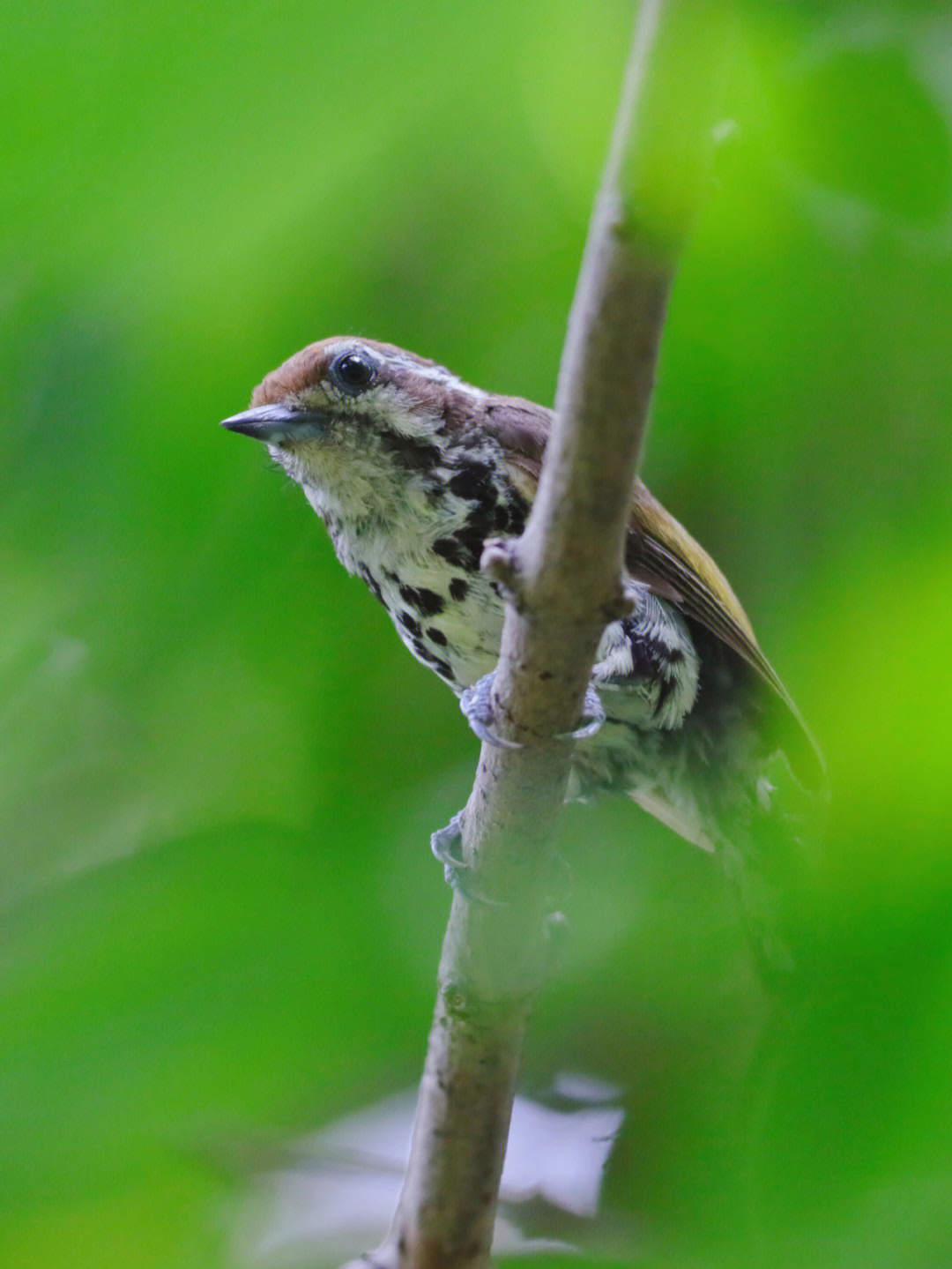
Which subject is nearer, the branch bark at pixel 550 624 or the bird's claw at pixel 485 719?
the branch bark at pixel 550 624

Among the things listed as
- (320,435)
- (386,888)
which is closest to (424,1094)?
(386,888)

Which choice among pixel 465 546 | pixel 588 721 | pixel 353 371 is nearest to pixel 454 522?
pixel 465 546

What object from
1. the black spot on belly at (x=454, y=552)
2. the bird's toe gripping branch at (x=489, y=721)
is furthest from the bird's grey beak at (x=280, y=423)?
the bird's toe gripping branch at (x=489, y=721)

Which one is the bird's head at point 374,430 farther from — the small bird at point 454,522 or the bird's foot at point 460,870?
the bird's foot at point 460,870

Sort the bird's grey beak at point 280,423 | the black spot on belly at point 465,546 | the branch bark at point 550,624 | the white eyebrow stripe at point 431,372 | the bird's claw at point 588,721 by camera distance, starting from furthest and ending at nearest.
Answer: the black spot on belly at point 465,546
the white eyebrow stripe at point 431,372
the bird's grey beak at point 280,423
the bird's claw at point 588,721
the branch bark at point 550,624

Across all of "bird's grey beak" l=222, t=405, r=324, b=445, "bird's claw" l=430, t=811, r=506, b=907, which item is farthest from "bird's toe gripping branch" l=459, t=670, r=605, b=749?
"bird's grey beak" l=222, t=405, r=324, b=445

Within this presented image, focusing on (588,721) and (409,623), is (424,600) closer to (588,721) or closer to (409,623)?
(409,623)

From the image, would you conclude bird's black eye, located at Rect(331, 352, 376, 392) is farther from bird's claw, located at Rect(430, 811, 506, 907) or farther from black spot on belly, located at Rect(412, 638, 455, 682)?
bird's claw, located at Rect(430, 811, 506, 907)
